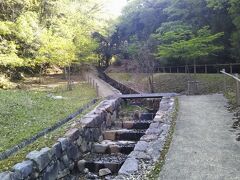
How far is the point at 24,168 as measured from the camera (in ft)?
17.1

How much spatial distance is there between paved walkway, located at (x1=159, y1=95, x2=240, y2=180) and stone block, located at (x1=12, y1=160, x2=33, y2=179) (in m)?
2.34

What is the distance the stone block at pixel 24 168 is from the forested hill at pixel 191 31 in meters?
13.0

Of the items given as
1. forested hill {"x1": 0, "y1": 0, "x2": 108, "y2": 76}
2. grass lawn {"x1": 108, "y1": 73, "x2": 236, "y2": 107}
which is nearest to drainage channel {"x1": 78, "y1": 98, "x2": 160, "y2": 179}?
grass lawn {"x1": 108, "y1": 73, "x2": 236, "y2": 107}

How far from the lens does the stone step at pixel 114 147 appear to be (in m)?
8.08

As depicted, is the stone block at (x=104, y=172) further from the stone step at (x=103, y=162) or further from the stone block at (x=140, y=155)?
the stone block at (x=140, y=155)

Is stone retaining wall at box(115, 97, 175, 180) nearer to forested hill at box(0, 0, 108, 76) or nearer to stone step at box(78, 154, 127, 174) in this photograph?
stone step at box(78, 154, 127, 174)

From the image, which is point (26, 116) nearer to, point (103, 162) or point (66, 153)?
point (66, 153)

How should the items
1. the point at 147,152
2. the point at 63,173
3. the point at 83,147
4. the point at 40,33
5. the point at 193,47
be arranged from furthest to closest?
the point at 40,33
the point at 193,47
the point at 83,147
the point at 63,173
the point at 147,152

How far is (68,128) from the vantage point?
7.93 meters

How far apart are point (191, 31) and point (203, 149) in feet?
47.9

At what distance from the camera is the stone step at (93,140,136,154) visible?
808cm

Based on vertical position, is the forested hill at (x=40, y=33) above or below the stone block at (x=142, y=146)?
A: above

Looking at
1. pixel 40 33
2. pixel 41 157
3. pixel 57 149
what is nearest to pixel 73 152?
pixel 57 149

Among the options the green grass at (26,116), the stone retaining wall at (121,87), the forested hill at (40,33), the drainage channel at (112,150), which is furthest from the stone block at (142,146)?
the stone retaining wall at (121,87)
